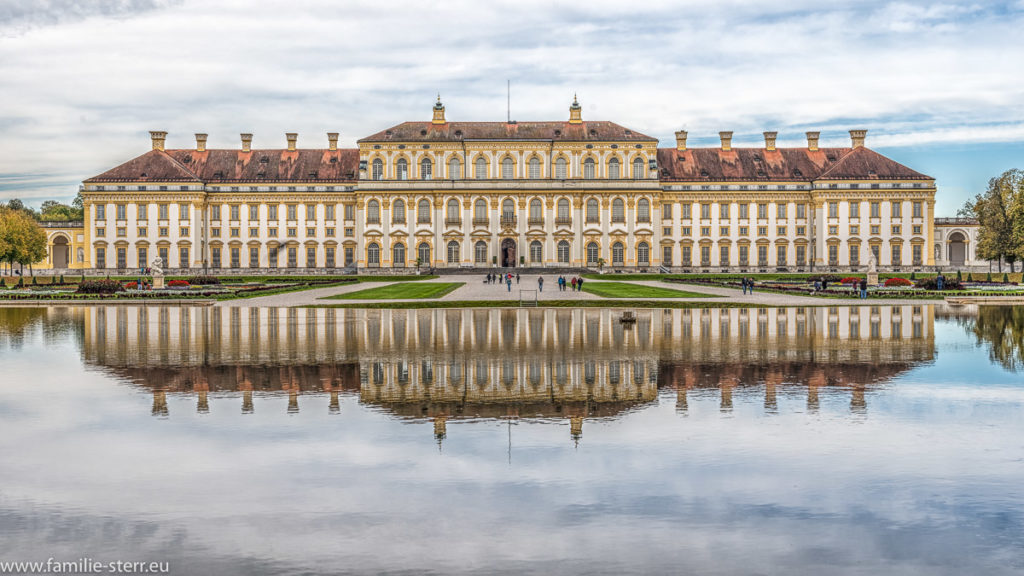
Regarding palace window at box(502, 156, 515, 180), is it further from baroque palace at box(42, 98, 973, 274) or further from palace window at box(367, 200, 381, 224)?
palace window at box(367, 200, 381, 224)

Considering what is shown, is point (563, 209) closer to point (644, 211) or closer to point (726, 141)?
point (644, 211)

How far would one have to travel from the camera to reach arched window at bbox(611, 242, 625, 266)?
87250mm

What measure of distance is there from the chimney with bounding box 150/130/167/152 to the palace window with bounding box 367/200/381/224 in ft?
71.4

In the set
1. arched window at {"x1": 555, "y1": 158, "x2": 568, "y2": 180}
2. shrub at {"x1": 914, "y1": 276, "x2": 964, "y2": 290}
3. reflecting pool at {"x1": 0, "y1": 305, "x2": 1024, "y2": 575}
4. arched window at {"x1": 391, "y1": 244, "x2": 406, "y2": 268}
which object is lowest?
reflecting pool at {"x1": 0, "y1": 305, "x2": 1024, "y2": 575}

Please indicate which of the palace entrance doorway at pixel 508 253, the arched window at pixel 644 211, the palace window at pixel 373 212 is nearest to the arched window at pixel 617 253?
the arched window at pixel 644 211

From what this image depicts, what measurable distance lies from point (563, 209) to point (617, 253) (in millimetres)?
6761

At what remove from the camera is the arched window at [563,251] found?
8712cm

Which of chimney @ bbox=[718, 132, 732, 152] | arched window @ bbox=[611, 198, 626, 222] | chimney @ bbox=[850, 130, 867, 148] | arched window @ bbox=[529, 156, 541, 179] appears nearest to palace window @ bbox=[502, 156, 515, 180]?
arched window @ bbox=[529, 156, 541, 179]

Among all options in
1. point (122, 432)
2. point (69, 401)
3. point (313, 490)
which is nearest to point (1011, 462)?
point (313, 490)

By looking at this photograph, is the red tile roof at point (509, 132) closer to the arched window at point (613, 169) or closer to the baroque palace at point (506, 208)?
the baroque palace at point (506, 208)

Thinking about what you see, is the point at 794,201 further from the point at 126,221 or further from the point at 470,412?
the point at 470,412

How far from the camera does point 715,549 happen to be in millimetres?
7574

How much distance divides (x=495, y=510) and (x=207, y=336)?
1735cm

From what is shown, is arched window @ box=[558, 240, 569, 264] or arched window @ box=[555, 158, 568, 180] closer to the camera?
arched window @ box=[555, 158, 568, 180]
